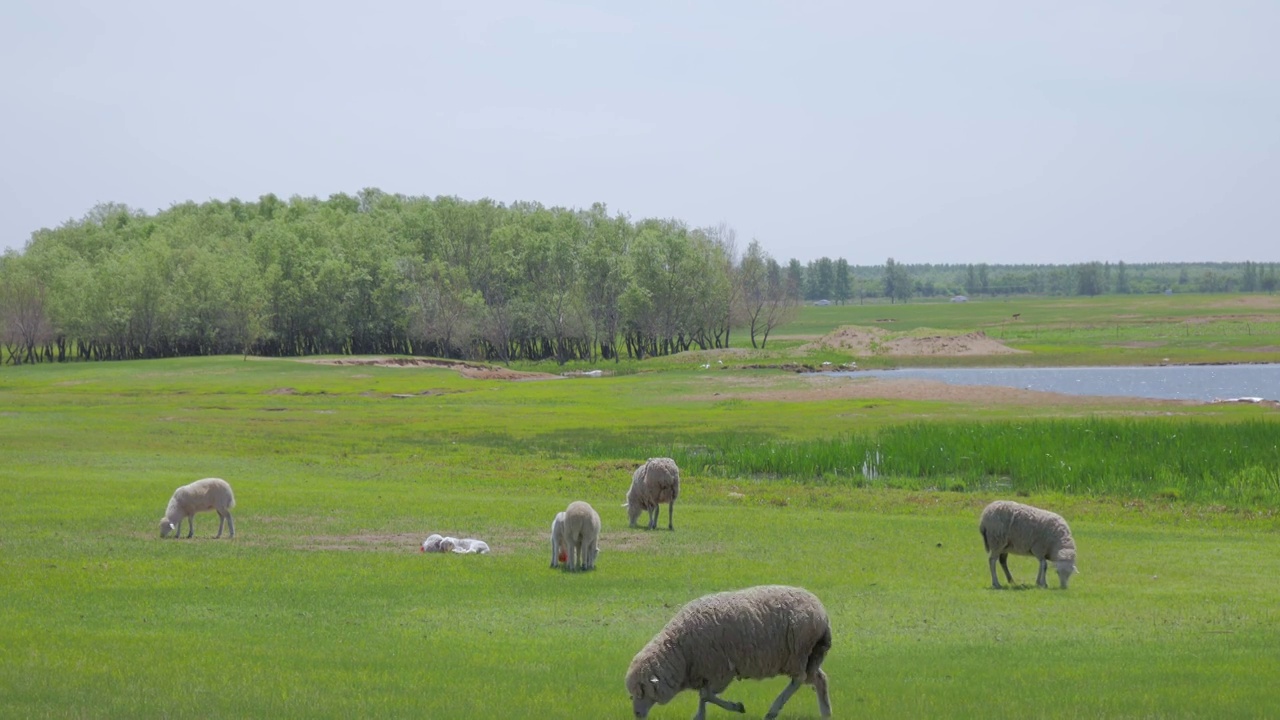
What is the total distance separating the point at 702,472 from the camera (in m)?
40.4

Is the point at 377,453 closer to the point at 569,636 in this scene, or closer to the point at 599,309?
the point at 569,636

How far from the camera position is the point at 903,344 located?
401 ft

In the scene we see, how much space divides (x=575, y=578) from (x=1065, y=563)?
8.00 metres

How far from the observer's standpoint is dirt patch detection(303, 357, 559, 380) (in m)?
103

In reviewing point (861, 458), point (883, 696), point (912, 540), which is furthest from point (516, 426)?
point (883, 696)

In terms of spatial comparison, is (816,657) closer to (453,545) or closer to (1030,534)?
(1030,534)

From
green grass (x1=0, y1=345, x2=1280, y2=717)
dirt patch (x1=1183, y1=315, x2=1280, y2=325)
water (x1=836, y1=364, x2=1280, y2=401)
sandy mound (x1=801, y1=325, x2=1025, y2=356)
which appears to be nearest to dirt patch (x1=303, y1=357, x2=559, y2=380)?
water (x1=836, y1=364, x2=1280, y2=401)

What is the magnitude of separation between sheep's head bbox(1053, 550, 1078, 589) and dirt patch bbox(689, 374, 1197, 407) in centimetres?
4365

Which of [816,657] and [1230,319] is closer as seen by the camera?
[816,657]

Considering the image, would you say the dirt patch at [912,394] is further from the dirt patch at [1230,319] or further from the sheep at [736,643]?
the dirt patch at [1230,319]

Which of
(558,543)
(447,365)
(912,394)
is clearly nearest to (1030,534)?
(558,543)

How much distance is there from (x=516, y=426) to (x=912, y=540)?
3412 centimetres

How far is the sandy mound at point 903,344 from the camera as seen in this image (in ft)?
388

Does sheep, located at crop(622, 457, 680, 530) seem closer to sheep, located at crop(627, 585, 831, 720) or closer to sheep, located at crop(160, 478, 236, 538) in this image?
sheep, located at crop(160, 478, 236, 538)
